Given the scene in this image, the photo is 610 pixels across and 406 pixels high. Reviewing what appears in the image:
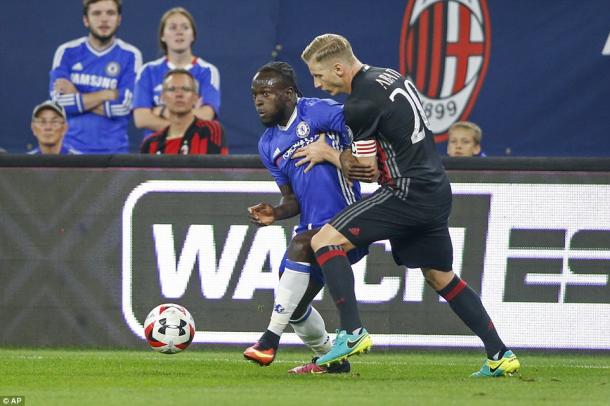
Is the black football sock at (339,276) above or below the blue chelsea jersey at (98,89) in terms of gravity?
below

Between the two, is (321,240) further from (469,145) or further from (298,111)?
(469,145)

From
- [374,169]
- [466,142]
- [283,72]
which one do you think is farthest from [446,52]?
[374,169]

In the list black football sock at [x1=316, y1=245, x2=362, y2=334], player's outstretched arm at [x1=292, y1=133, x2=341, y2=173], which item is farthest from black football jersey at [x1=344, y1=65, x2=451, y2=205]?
black football sock at [x1=316, y1=245, x2=362, y2=334]

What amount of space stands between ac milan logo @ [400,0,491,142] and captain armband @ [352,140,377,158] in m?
5.68

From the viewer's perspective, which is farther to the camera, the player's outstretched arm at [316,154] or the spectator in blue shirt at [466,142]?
the spectator in blue shirt at [466,142]

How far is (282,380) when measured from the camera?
7.82 meters

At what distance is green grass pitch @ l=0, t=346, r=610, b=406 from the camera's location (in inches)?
268

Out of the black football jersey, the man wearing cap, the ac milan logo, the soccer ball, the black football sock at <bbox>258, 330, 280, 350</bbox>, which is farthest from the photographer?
the ac milan logo

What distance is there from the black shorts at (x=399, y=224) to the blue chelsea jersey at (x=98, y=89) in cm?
563

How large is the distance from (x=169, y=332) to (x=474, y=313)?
80.2 inches

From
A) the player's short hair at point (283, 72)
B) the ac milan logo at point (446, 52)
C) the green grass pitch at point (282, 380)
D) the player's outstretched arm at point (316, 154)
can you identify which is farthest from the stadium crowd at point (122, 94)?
the player's outstretched arm at point (316, 154)

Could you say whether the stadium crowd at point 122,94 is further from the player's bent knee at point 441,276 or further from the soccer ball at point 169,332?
the player's bent knee at point 441,276

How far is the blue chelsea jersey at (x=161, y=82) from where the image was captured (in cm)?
1268

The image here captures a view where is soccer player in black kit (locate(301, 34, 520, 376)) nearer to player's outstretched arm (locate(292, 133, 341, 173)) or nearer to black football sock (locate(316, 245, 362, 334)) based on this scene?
black football sock (locate(316, 245, 362, 334))
